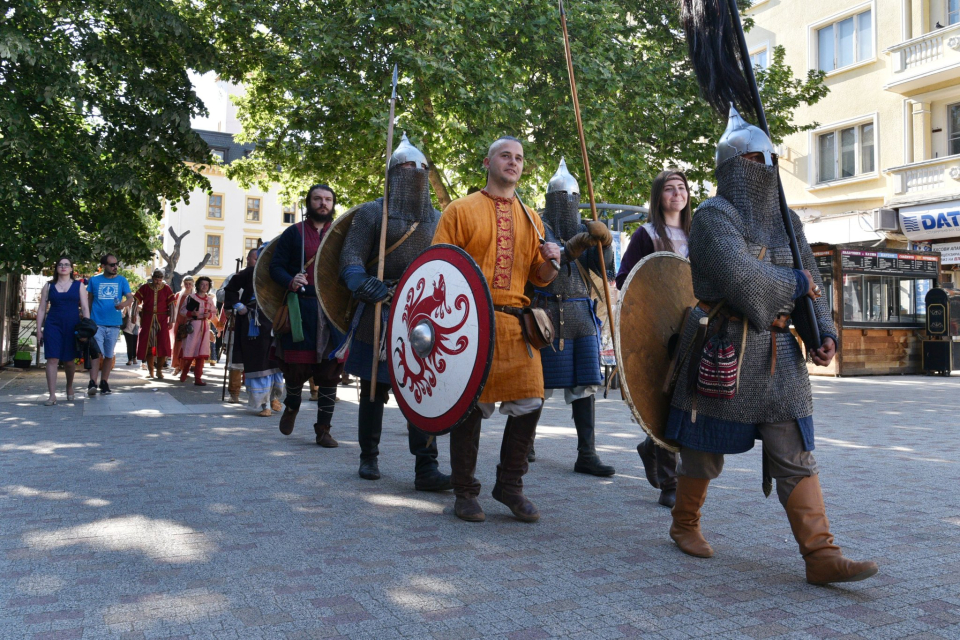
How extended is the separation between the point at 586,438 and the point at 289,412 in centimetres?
243

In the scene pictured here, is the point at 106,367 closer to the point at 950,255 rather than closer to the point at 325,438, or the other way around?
the point at 325,438

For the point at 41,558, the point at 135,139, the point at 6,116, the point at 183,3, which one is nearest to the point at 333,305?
the point at 41,558

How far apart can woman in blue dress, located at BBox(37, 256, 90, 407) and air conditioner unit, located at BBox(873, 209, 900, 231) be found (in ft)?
55.5

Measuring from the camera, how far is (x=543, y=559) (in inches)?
130

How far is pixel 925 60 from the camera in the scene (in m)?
19.0

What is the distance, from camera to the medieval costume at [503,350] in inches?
152

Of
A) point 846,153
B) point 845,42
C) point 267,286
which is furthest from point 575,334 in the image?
point 845,42

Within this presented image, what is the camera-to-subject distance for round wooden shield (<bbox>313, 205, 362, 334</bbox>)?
529 centimetres

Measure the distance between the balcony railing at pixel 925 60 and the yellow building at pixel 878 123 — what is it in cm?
2

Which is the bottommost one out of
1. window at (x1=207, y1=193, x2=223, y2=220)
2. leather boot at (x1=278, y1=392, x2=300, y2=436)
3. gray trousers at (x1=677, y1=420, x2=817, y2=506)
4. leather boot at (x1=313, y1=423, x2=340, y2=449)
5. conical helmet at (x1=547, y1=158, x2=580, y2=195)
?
leather boot at (x1=313, y1=423, x2=340, y2=449)

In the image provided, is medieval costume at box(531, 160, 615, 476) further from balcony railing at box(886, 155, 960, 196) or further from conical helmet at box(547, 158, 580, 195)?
balcony railing at box(886, 155, 960, 196)

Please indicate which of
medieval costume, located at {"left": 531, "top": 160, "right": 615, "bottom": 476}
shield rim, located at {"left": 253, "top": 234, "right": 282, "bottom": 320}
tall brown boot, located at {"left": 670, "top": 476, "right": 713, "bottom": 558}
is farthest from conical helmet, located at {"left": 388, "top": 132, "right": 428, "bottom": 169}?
tall brown boot, located at {"left": 670, "top": 476, "right": 713, "bottom": 558}

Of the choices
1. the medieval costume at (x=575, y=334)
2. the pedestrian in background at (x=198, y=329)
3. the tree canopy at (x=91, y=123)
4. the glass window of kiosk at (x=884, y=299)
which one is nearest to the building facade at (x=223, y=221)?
the tree canopy at (x=91, y=123)

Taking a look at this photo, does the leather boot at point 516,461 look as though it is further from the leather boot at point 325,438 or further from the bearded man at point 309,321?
the leather boot at point 325,438
